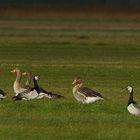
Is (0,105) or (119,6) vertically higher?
(0,105)

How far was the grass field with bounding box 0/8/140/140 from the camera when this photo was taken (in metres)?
16.6

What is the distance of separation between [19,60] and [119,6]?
79671 mm

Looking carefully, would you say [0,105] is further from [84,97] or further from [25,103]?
[84,97]

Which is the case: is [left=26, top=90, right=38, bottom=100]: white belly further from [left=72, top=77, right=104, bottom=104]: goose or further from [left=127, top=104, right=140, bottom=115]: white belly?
[left=127, top=104, right=140, bottom=115]: white belly

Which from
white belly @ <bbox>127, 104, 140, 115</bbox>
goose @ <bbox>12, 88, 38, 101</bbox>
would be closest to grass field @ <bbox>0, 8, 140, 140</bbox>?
white belly @ <bbox>127, 104, 140, 115</bbox>

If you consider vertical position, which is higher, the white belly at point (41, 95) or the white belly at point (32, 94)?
the white belly at point (32, 94)

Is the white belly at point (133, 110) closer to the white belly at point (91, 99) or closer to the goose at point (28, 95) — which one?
the white belly at point (91, 99)

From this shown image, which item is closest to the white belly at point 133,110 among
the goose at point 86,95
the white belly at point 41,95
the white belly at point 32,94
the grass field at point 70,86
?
the grass field at point 70,86

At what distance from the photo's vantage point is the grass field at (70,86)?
54.4ft

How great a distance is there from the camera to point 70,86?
2689cm

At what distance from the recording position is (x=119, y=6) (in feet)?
380

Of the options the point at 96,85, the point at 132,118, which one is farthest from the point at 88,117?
the point at 96,85

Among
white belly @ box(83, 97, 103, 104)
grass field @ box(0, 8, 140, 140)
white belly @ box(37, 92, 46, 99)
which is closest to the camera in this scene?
grass field @ box(0, 8, 140, 140)

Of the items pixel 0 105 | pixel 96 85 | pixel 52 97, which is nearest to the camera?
pixel 0 105
